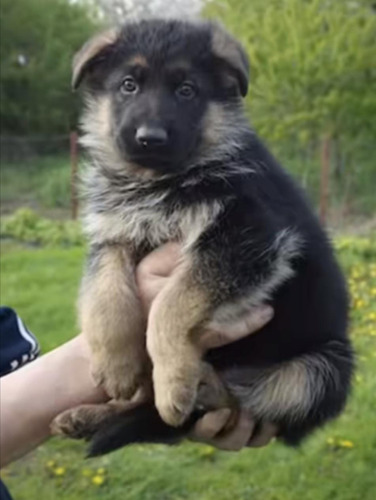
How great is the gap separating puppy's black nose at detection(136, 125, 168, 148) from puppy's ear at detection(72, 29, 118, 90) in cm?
37

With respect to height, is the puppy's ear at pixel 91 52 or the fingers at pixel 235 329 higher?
the puppy's ear at pixel 91 52

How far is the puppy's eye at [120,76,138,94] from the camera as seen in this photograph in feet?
8.47

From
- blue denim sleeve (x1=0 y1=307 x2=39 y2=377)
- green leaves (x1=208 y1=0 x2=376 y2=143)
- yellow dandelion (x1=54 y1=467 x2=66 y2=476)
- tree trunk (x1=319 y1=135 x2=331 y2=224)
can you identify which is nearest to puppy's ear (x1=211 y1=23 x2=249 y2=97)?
blue denim sleeve (x1=0 y1=307 x2=39 y2=377)

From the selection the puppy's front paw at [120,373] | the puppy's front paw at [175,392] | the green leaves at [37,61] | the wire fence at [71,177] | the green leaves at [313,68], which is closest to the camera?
the puppy's front paw at [175,392]

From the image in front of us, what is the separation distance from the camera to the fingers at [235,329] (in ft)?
8.04

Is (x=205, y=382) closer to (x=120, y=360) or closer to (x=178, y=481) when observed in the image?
(x=120, y=360)

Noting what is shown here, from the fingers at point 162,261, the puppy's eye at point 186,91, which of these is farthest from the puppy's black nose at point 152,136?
the fingers at point 162,261

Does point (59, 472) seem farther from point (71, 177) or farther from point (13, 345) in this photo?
point (71, 177)

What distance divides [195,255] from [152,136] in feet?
1.13

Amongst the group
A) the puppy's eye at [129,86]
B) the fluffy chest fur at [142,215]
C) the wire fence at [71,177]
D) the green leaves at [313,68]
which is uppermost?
the puppy's eye at [129,86]

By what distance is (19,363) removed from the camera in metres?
3.01

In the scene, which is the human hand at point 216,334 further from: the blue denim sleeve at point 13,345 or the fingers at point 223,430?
the blue denim sleeve at point 13,345

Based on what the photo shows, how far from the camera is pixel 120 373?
249cm

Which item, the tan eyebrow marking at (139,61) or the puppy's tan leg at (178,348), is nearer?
the puppy's tan leg at (178,348)
